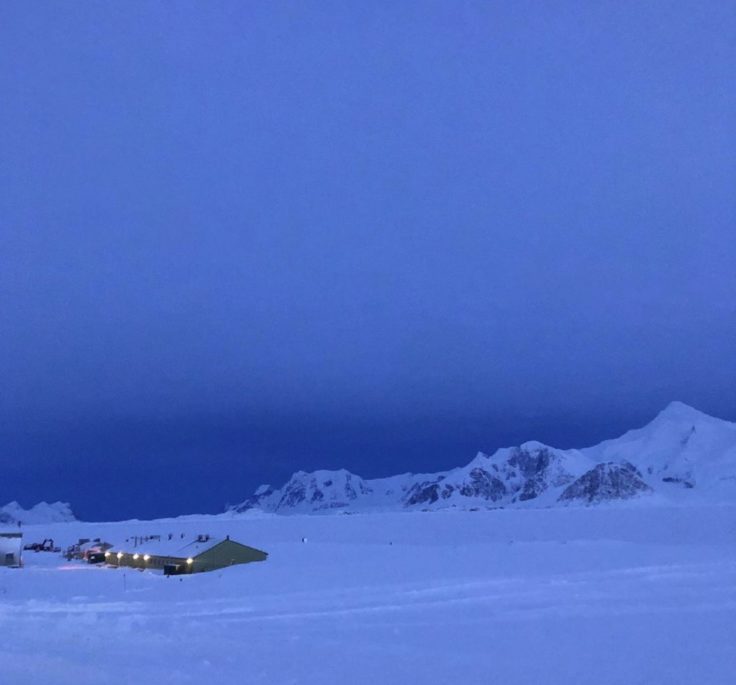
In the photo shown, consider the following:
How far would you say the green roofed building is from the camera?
102ft

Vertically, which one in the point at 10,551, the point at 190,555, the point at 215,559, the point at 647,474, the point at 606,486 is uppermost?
the point at 647,474

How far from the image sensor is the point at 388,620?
17.2 meters

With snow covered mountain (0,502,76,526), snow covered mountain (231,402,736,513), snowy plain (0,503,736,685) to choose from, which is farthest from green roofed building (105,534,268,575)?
snow covered mountain (0,502,76,526)

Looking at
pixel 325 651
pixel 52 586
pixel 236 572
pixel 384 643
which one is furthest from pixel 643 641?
pixel 52 586

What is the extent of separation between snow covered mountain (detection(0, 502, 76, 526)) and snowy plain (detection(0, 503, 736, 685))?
14487 centimetres

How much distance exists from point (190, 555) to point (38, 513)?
6562 inches

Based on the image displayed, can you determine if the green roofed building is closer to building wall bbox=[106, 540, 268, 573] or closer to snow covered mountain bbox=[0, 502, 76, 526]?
building wall bbox=[106, 540, 268, 573]

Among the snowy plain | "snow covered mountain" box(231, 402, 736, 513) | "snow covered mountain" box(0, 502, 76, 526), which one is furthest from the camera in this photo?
"snow covered mountain" box(0, 502, 76, 526)

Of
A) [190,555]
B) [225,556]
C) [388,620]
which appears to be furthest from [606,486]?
[388,620]

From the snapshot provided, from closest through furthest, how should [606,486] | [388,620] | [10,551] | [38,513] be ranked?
[388,620]
[10,551]
[606,486]
[38,513]

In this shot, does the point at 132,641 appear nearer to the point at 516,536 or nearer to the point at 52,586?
the point at 52,586

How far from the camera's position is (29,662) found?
12055 millimetres

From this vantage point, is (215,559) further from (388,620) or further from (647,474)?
(647,474)

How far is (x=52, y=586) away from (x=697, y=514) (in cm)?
6048
